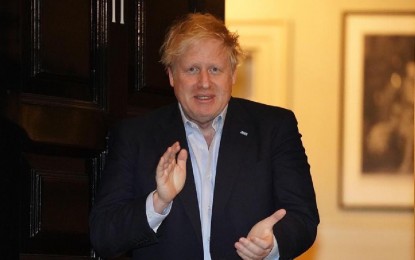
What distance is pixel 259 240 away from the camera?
2.38m

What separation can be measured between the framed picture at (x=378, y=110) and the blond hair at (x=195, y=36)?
3164 millimetres

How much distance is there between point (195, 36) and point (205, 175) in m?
0.40

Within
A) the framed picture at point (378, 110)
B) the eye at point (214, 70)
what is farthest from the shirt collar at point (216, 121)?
the framed picture at point (378, 110)

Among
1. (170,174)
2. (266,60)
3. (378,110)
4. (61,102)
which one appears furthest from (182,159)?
(378,110)

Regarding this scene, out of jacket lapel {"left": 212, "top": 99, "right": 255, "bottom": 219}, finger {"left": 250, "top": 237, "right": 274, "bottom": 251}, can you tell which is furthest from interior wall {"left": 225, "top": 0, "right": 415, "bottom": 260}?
finger {"left": 250, "top": 237, "right": 274, "bottom": 251}

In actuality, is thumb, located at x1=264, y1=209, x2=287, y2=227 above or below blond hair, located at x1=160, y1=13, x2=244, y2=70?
below

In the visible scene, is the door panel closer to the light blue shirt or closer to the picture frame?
the light blue shirt

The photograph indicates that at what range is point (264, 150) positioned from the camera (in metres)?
2.70

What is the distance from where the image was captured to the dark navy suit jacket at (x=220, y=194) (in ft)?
8.33

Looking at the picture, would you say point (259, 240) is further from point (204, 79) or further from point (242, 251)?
point (204, 79)

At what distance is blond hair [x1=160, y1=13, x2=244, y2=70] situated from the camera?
2.68 m

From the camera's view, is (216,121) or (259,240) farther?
(216,121)

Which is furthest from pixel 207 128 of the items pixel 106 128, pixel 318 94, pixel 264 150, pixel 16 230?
pixel 318 94

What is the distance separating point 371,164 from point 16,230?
348cm
